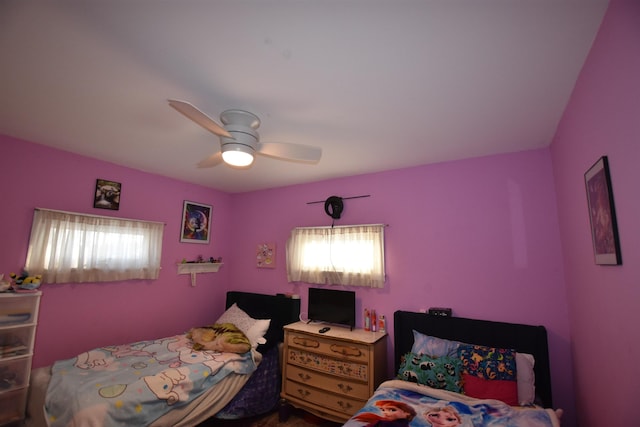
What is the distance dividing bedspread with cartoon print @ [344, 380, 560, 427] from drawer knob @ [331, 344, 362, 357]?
1.78 ft

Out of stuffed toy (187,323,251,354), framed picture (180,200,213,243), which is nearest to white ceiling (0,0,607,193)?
framed picture (180,200,213,243)

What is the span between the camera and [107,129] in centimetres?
241

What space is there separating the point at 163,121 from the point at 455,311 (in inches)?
122

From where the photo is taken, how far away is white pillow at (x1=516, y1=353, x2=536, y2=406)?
215 cm

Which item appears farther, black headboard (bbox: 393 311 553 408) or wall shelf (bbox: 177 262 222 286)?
wall shelf (bbox: 177 262 222 286)

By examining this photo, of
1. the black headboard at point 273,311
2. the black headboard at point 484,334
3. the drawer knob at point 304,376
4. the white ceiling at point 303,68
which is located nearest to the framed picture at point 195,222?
the black headboard at point 273,311

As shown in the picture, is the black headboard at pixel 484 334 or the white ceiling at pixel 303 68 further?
the black headboard at pixel 484 334

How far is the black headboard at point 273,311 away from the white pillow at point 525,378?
232 centimetres

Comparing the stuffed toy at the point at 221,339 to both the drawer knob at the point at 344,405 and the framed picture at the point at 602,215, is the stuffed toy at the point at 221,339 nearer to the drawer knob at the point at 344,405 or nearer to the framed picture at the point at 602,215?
the drawer knob at the point at 344,405

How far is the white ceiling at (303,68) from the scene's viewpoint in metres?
1.25

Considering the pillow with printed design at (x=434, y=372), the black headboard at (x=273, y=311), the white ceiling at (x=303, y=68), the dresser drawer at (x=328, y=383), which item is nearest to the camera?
the white ceiling at (x=303, y=68)

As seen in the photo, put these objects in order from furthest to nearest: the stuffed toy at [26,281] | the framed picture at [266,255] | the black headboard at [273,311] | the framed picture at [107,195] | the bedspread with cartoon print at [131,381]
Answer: the framed picture at [266,255]
the black headboard at [273,311]
the framed picture at [107,195]
the stuffed toy at [26,281]
the bedspread with cartoon print at [131,381]

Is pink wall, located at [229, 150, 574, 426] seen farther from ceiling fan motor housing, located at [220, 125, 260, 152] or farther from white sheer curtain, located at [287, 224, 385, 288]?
ceiling fan motor housing, located at [220, 125, 260, 152]

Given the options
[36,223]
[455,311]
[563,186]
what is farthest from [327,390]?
[36,223]
